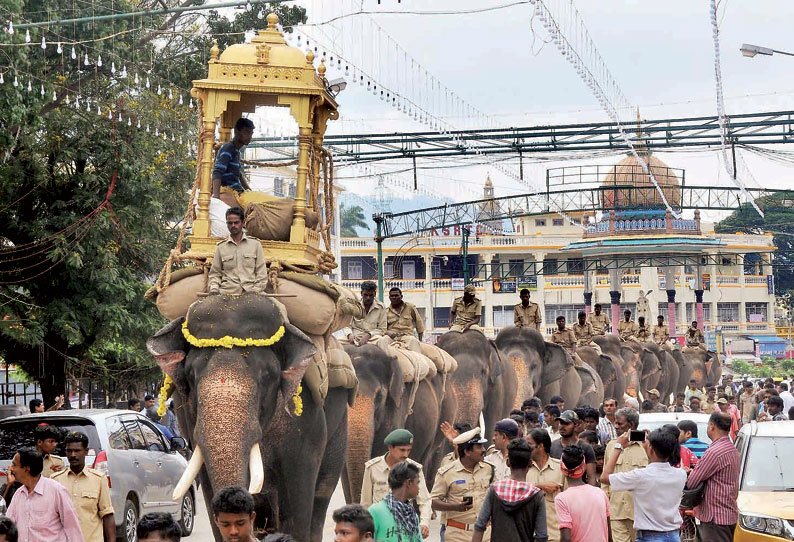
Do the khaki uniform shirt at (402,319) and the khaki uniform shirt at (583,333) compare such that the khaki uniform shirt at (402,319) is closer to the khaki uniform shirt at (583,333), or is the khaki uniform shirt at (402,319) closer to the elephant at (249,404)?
the elephant at (249,404)

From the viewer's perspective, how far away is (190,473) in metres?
8.48

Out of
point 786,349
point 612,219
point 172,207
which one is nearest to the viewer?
point 172,207

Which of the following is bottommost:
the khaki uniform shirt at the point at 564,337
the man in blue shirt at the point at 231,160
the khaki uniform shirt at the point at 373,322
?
the khaki uniform shirt at the point at 564,337

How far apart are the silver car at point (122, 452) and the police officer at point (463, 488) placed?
4639mm

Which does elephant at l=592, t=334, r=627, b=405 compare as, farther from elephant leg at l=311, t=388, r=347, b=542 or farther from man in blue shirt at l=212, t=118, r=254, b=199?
man in blue shirt at l=212, t=118, r=254, b=199

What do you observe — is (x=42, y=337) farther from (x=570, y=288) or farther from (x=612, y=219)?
(x=570, y=288)

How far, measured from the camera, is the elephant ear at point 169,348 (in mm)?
9133

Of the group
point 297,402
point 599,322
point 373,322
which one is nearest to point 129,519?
point 373,322

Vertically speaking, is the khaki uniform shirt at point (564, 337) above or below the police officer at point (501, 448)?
above

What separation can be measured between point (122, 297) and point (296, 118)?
10821 millimetres

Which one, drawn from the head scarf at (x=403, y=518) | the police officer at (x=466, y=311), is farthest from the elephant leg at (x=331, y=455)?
the police officer at (x=466, y=311)

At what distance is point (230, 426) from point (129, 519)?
5.82 metres

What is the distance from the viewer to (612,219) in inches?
2781

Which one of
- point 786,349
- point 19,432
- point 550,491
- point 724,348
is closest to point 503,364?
point 19,432
